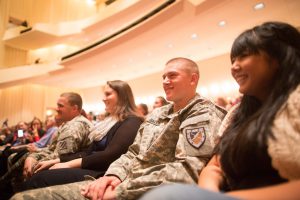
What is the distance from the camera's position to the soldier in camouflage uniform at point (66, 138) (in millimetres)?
2240

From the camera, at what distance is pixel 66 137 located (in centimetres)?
226

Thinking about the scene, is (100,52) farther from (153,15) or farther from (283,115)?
(283,115)

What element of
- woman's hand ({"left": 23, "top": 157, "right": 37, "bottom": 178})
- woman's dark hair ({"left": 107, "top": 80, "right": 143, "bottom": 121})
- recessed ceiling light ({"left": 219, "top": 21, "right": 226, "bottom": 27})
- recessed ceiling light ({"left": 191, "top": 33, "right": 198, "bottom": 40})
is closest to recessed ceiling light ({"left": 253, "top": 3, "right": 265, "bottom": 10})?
recessed ceiling light ({"left": 219, "top": 21, "right": 226, "bottom": 27})


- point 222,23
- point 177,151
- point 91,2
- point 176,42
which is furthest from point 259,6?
point 91,2

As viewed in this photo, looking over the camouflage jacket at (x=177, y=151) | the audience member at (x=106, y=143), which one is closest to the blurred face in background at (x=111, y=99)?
the audience member at (x=106, y=143)

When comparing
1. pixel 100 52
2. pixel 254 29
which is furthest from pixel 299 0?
pixel 100 52

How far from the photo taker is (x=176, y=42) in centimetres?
815

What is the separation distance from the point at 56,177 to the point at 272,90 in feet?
5.05

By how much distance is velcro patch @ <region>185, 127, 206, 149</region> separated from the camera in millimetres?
1264

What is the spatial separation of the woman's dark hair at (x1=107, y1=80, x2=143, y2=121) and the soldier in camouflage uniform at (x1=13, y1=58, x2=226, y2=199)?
489mm

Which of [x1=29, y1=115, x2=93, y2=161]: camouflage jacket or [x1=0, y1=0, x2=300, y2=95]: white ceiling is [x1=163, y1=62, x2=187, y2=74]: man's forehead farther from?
[x1=0, y1=0, x2=300, y2=95]: white ceiling

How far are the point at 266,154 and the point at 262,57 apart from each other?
1.29 ft


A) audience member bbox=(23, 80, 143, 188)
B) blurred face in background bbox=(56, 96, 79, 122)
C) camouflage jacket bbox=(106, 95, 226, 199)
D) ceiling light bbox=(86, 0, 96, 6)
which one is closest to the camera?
camouflage jacket bbox=(106, 95, 226, 199)

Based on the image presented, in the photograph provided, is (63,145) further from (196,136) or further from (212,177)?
(212,177)
